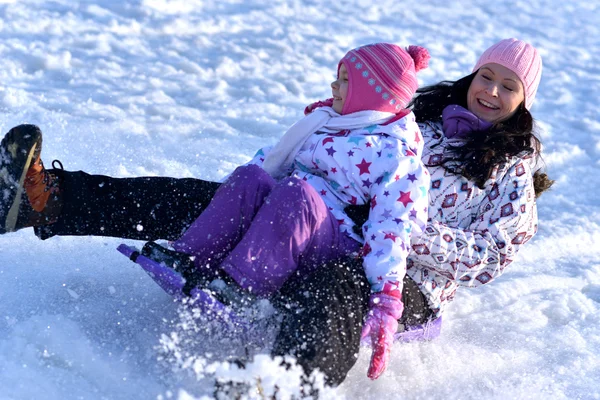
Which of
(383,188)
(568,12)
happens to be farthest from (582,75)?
(383,188)

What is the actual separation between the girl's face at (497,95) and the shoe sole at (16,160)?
5.48 ft

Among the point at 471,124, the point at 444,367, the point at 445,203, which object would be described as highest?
the point at 471,124

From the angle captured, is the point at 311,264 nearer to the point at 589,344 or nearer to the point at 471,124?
the point at 471,124

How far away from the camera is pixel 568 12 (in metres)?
8.95

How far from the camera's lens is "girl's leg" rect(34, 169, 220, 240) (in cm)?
270

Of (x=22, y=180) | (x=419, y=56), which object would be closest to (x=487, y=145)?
(x=419, y=56)

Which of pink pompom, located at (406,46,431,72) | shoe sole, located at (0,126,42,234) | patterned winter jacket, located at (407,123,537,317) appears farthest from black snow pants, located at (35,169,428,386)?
pink pompom, located at (406,46,431,72)

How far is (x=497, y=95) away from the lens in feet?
9.91

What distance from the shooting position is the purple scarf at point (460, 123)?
3.02 m

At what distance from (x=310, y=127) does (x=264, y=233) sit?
0.54m

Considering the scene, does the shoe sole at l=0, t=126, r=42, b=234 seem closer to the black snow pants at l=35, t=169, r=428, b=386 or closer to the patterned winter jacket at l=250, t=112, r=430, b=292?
the black snow pants at l=35, t=169, r=428, b=386

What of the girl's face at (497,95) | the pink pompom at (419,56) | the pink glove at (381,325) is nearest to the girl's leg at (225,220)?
the pink glove at (381,325)

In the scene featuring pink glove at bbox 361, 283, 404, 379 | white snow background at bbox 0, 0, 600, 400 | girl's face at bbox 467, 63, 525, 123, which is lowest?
white snow background at bbox 0, 0, 600, 400

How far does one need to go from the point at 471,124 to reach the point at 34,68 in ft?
10.5
